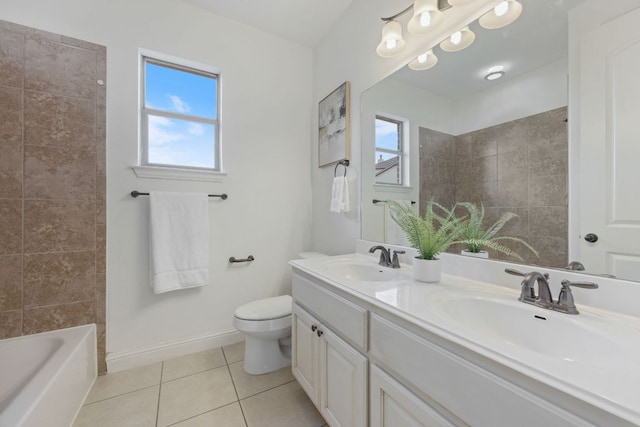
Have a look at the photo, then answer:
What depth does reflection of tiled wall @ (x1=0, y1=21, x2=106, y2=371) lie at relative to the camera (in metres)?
1.51

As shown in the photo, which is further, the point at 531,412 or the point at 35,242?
the point at 35,242

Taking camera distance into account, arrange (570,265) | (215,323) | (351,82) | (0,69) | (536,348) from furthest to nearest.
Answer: (215,323) → (351,82) → (0,69) → (570,265) → (536,348)

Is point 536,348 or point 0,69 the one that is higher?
point 0,69

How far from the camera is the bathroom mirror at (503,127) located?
0.92 metres

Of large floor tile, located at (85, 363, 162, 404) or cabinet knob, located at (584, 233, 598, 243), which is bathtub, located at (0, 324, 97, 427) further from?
cabinet knob, located at (584, 233, 598, 243)

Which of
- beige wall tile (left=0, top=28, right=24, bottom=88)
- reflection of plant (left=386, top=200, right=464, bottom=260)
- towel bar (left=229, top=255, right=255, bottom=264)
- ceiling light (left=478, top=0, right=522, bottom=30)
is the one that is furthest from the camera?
towel bar (left=229, top=255, right=255, bottom=264)

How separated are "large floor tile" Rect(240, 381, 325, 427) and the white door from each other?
142 centimetres

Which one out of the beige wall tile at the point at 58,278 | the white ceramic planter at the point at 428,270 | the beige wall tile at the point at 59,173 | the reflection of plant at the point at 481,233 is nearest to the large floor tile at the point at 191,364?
the beige wall tile at the point at 58,278

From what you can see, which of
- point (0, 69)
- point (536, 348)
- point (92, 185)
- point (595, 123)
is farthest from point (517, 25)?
point (0, 69)

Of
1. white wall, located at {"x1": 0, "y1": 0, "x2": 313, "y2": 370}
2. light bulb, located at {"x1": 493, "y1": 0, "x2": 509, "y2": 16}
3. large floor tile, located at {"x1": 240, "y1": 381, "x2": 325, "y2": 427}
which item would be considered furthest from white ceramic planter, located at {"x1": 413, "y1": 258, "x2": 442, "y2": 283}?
white wall, located at {"x1": 0, "y1": 0, "x2": 313, "y2": 370}

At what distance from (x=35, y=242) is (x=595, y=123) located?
2.81 m

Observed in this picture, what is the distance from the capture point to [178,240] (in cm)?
188

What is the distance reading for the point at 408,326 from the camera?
77 cm

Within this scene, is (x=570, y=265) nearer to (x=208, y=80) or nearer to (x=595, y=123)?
(x=595, y=123)
